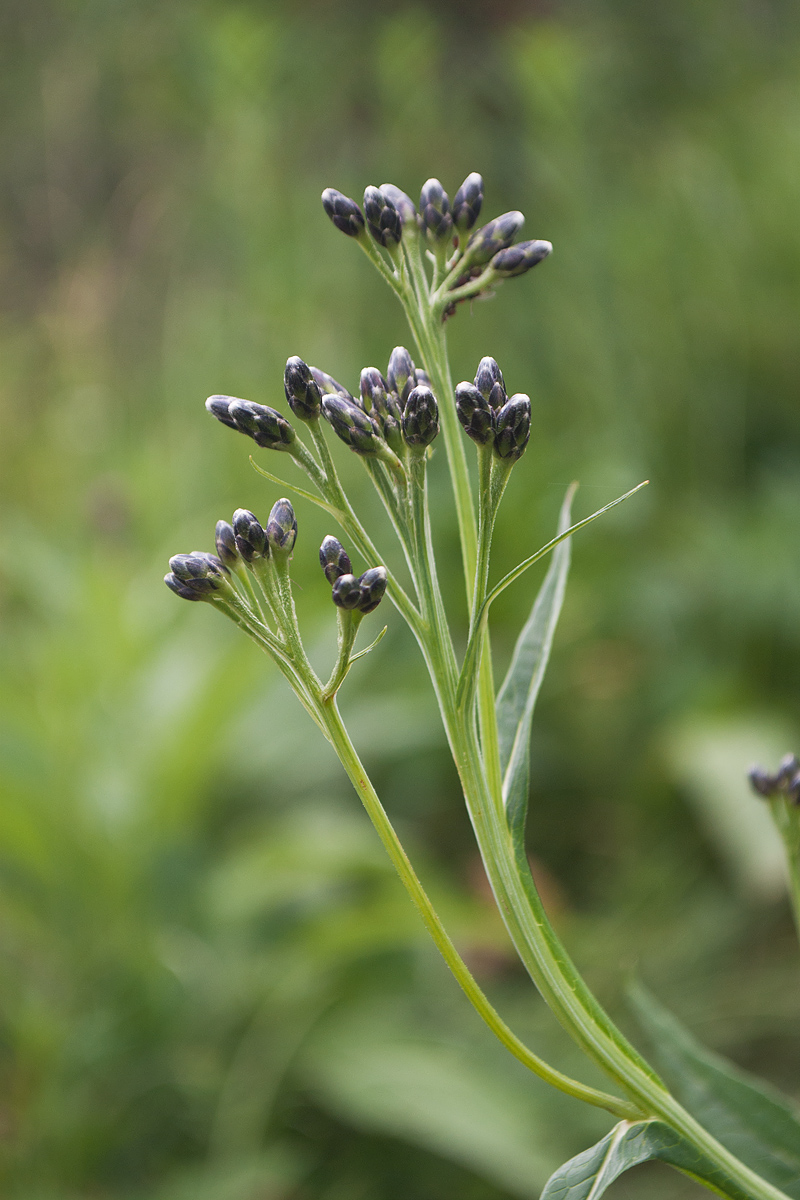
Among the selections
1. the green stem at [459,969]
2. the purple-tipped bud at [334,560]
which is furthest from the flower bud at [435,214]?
the green stem at [459,969]

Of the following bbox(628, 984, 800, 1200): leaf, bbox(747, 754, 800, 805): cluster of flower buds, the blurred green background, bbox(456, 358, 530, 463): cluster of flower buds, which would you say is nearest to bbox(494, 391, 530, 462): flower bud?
bbox(456, 358, 530, 463): cluster of flower buds

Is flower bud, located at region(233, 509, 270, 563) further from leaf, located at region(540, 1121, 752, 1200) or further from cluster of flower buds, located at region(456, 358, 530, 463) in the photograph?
leaf, located at region(540, 1121, 752, 1200)

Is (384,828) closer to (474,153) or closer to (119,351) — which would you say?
(474,153)

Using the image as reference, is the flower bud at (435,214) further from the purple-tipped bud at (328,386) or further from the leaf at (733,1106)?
the leaf at (733,1106)

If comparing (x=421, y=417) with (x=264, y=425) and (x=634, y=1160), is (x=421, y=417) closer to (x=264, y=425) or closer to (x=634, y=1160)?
(x=264, y=425)

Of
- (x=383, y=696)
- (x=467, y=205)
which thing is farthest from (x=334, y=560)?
(x=383, y=696)
